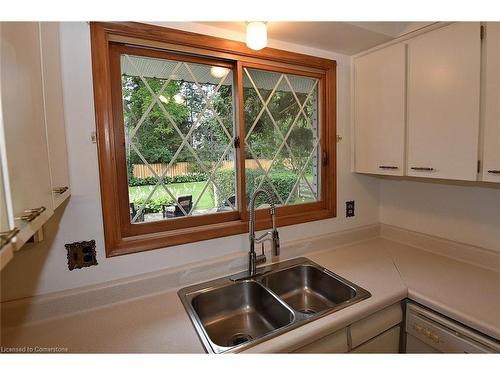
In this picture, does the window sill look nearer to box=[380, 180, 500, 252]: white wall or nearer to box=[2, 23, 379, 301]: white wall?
box=[2, 23, 379, 301]: white wall

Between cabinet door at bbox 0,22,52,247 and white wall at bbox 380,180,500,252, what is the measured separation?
75.8 inches

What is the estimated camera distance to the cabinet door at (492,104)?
3.52 feet

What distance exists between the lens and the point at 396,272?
1368 millimetres

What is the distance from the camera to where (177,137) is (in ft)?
4.38

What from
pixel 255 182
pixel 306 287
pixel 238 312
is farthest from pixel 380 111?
pixel 238 312

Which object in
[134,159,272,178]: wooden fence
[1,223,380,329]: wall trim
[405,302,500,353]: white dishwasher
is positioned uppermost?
[134,159,272,178]: wooden fence

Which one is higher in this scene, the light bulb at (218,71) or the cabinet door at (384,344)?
the light bulb at (218,71)

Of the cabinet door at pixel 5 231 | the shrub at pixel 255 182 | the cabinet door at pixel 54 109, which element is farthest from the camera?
the shrub at pixel 255 182

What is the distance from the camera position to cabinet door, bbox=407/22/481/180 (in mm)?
1150

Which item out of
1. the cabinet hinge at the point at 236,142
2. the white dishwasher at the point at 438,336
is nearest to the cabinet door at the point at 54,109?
the cabinet hinge at the point at 236,142

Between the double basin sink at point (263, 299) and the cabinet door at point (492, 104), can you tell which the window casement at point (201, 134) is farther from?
the cabinet door at point (492, 104)

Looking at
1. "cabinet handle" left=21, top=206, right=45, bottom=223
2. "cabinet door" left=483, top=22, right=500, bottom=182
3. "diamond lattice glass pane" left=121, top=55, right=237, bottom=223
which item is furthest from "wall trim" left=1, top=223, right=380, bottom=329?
"cabinet door" left=483, top=22, right=500, bottom=182

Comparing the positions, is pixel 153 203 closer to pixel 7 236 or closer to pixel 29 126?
pixel 29 126

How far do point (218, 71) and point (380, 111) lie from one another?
97 cm
